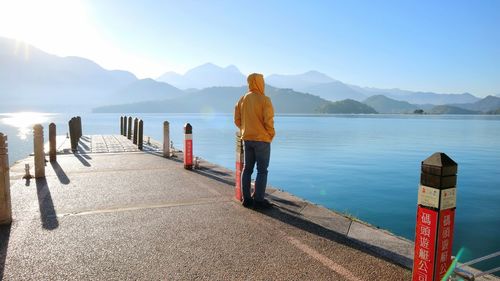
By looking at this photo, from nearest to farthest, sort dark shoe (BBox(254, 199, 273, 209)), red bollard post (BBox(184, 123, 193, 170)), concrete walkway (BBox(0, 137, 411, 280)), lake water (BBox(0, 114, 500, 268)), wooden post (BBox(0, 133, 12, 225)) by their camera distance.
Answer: concrete walkway (BBox(0, 137, 411, 280)) → wooden post (BBox(0, 133, 12, 225)) → dark shoe (BBox(254, 199, 273, 209)) → red bollard post (BBox(184, 123, 193, 170)) → lake water (BBox(0, 114, 500, 268))

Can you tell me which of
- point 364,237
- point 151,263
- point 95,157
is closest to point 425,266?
point 364,237

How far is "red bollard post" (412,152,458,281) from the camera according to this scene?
122 inches

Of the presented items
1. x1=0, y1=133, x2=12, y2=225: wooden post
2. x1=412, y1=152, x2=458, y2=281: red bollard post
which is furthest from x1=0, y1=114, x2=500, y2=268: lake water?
x1=0, y1=133, x2=12, y2=225: wooden post

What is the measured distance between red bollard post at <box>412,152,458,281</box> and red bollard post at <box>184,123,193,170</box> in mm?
7659

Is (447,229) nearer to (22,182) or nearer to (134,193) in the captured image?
(134,193)

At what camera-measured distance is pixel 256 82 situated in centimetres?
601

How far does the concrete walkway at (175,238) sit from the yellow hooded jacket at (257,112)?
4.30 ft

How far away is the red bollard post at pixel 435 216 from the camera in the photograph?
122 inches

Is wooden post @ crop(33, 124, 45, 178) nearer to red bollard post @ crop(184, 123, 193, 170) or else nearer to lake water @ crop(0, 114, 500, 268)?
red bollard post @ crop(184, 123, 193, 170)

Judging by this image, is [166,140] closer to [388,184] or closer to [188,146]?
[188,146]

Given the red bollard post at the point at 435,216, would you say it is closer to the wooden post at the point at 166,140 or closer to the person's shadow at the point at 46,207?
the person's shadow at the point at 46,207

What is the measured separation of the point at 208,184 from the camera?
841cm

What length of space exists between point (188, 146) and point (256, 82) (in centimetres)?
478

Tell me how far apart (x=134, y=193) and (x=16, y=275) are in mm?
3812
